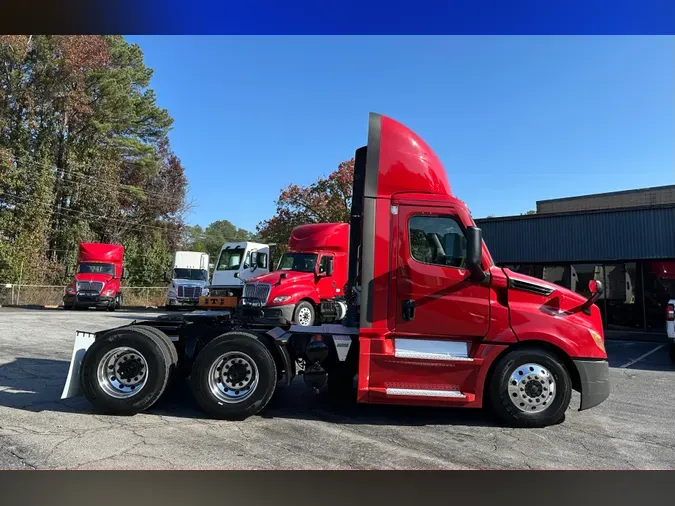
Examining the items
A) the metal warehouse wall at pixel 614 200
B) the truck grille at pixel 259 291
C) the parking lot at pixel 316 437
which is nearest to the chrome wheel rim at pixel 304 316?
the truck grille at pixel 259 291

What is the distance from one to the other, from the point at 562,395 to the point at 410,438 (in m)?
1.80

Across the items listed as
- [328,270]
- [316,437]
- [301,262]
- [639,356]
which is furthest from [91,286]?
[639,356]

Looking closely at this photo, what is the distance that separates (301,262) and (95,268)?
13.7 metres

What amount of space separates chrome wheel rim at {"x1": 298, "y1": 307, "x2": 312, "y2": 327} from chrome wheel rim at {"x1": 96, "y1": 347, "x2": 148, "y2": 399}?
26.9ft

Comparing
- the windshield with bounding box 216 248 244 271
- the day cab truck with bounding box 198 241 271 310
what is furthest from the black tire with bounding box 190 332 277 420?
the windshield with bounding box 216 248 244 271

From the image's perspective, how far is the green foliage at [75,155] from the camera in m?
29.1

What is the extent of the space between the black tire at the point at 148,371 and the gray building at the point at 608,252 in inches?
639

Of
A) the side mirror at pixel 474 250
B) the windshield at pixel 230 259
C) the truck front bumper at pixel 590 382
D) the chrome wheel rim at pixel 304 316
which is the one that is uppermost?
the windshield at pixel 230 259

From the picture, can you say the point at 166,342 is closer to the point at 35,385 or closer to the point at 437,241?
the point at 35,385

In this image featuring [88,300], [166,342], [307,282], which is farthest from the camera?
[88,300]

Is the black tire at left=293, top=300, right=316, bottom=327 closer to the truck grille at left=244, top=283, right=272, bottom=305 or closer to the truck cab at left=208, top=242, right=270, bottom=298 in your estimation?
the truck grille at left=244, top=283, right=272, bottom=305

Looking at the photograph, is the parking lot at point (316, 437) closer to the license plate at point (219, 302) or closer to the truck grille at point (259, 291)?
the truck grille at point (259, 291)

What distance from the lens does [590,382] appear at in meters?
5.23

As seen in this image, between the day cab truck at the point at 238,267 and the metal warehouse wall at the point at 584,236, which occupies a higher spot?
the metal warehouse wall at the point at 584,236
